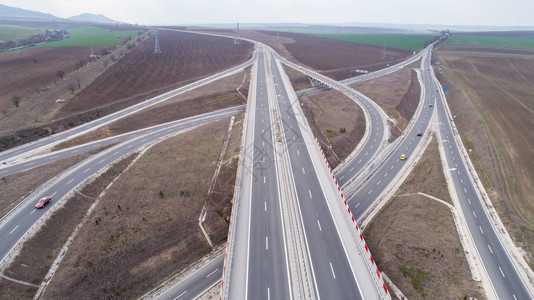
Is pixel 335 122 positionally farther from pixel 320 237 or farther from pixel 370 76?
pixel 370 76

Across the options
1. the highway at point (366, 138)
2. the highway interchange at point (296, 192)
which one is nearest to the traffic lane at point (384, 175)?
the highway interchange at point (296, 192)

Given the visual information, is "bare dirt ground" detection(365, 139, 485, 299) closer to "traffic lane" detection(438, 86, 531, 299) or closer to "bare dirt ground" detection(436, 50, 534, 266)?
"traffic lane" detection(438, 86, 531, 299)

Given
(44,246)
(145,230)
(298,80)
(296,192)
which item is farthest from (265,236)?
(298,80)

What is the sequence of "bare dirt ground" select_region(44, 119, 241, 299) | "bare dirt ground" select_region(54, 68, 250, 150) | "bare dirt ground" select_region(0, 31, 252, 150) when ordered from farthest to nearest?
"bare dirt ground" select_region(0, 31, 252, 150) → "bare dirt ground" select_region(54, 68, 250, 150) → "bare dirt ground" select_region(44, 119, 241, 299)

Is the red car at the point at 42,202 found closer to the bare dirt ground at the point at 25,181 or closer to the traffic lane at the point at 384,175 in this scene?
the bare dirt ground at the point at 25,181

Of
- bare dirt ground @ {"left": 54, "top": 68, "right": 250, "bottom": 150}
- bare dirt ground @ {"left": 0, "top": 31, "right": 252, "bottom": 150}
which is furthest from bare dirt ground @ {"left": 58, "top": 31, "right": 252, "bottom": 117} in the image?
bare dirt ground @ {"left": 54, "top": 68, "right": 250, "bottom": 150}

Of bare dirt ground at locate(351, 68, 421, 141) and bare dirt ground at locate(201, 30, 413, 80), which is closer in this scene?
bare dirt ground at locate(351, 68, 421, 141)
